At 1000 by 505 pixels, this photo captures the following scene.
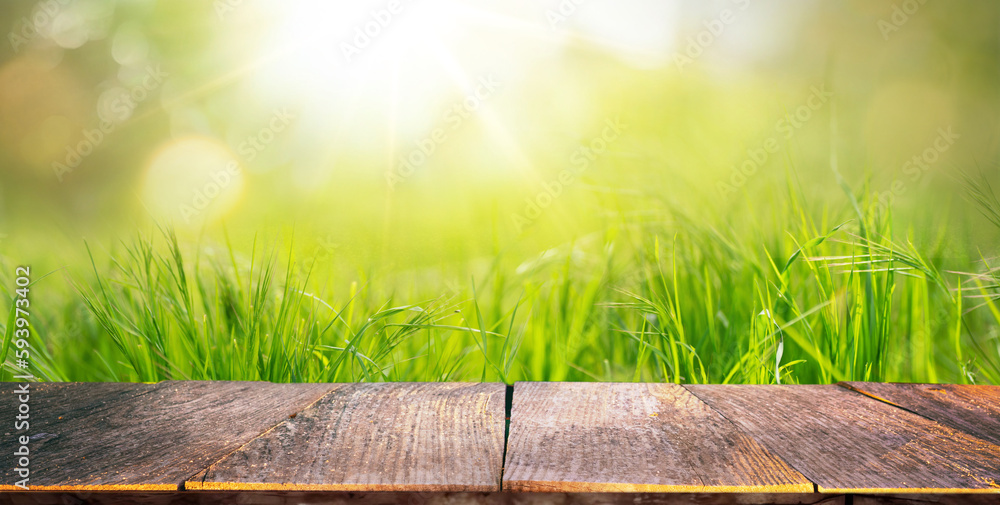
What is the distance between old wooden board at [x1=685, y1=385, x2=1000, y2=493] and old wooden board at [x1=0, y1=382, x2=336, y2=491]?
75cm

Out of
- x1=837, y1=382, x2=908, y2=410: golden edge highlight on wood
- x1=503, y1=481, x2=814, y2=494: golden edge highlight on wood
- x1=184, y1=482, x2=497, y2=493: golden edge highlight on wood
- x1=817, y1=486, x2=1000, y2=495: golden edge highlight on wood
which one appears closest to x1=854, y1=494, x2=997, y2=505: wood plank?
x1=817, y1=486, x2=1000, y2=495: golden edge highlight on wood

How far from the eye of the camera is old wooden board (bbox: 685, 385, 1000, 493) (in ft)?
2.17

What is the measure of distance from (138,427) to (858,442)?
1.06m

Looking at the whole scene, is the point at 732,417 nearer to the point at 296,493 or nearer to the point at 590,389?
the point at 590,389

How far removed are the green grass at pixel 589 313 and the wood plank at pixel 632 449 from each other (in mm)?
365

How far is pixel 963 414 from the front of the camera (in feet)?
3.06

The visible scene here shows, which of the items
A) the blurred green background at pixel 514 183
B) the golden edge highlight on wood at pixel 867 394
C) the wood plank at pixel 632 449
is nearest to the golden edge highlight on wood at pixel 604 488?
the wood plank at pixel 632 449

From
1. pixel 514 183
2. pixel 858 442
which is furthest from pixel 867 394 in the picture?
pixel 514 183

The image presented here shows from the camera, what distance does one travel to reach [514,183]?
6.25ft

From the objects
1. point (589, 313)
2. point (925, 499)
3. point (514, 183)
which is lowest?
point (925, 499)

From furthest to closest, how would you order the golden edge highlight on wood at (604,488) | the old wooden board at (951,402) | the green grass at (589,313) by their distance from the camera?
the green grass at (589,313)
the old wooden board at (951,402)
the golden edge highlight on wood at (604,488)

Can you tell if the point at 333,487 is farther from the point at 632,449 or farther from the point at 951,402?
the point at 951,402

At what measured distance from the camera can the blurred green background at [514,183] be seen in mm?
1342

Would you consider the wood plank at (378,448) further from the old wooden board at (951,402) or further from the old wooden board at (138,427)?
the old wooden board at (951,402)
